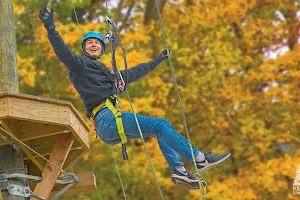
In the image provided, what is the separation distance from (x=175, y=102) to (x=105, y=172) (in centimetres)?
290

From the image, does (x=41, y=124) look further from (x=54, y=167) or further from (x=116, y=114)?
(x=116, y=114)

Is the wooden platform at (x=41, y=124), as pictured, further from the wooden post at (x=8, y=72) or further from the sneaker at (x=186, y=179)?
the sneaker at (x=186, y=179)

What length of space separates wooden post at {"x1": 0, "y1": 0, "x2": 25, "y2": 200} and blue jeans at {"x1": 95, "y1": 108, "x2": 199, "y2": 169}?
1.02 metres

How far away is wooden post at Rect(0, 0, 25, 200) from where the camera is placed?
6.88 metres

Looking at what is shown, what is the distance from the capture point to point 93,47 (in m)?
6.60

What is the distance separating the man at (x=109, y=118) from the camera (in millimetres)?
6066

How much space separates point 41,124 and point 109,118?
2.63 feet

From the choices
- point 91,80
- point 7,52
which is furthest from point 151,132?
point 7,52

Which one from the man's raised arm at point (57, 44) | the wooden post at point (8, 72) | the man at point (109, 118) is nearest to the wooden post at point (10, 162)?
the wooden post at point (8, 72)

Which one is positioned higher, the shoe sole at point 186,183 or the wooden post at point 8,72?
the wooden post at point 8,72

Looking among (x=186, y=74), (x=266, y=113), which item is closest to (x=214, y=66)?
(x=186, y=74)

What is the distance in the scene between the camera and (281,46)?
15.7m

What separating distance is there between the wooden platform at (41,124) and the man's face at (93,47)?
51cm

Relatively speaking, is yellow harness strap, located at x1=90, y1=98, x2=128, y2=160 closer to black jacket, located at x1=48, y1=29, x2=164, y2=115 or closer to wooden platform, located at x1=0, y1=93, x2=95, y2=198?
black jacket, located at x1=48, y1=29, x2=164, y2=115
